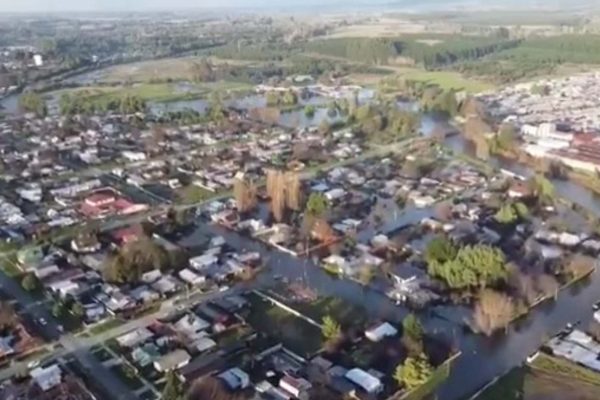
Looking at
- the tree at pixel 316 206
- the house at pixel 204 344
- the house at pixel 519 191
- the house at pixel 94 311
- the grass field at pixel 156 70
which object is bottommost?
the house at pixel 204 344

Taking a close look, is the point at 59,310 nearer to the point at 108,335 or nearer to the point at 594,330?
the point at 108,335

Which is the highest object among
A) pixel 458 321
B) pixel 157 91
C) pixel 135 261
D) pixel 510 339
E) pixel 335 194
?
pixel 157 91

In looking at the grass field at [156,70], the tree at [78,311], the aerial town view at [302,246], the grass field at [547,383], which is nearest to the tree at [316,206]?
the aerial town view at [302,246]

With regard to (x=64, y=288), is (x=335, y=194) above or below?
above

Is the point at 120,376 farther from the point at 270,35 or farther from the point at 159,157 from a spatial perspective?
the point at 270,35

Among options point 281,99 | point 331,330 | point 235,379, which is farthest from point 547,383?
point 281,99

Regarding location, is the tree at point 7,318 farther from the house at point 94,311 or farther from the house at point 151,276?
the house at point 151,276
